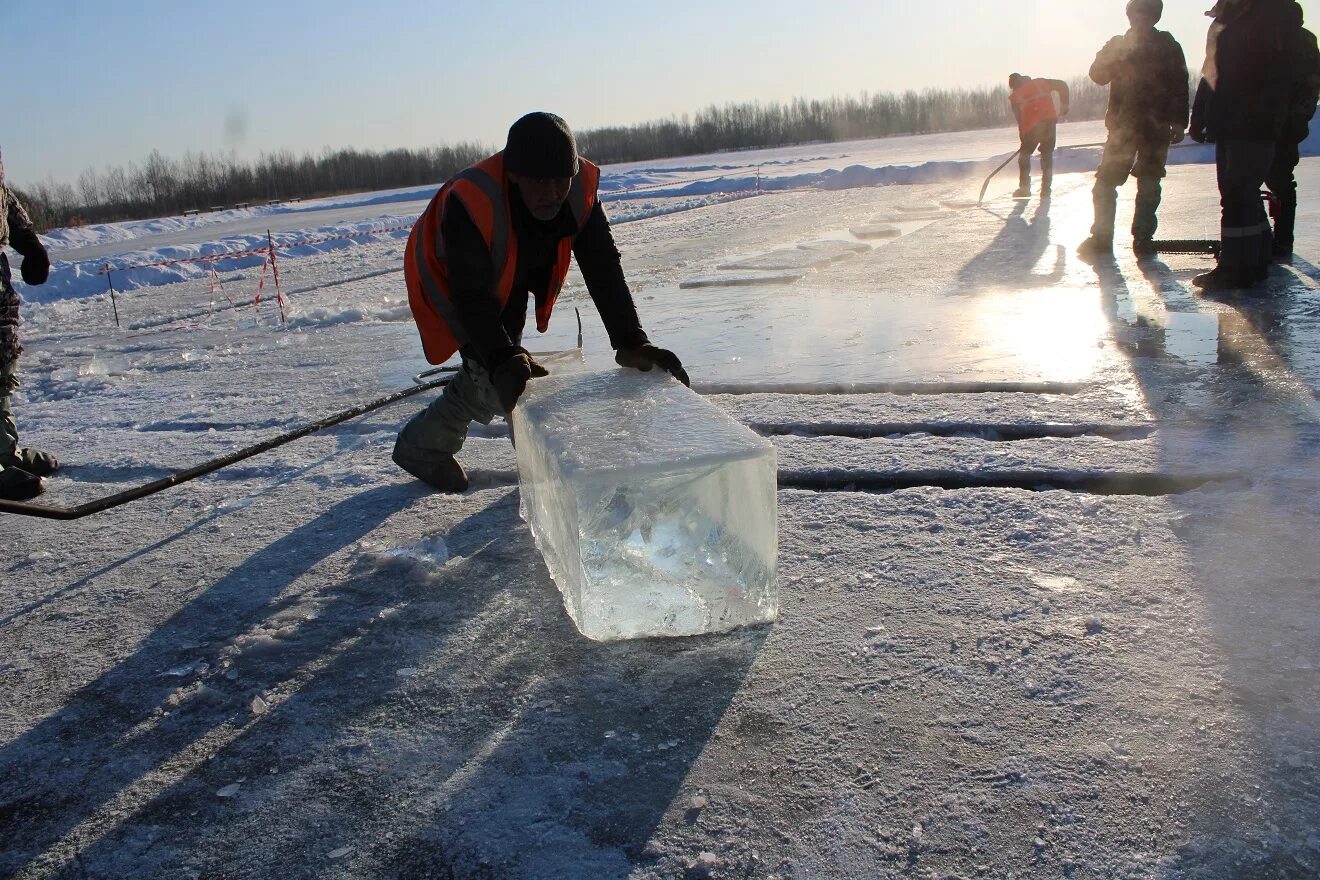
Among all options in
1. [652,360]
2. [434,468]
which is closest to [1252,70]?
[652,360]

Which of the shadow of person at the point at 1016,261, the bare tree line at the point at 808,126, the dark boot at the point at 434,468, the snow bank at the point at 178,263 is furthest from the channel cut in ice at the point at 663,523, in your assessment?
the bare tree line at the point at 808,126

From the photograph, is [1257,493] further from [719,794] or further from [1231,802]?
[719,794]

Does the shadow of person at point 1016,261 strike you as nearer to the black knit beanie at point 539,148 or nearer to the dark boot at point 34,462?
the black knit beanie at point 539,148

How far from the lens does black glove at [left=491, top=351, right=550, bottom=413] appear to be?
2637 millimetres

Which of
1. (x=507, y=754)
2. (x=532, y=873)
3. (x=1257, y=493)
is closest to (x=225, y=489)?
(x=507, y=754)

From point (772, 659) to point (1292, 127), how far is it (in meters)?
5.97

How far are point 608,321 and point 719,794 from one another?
179 centimetres

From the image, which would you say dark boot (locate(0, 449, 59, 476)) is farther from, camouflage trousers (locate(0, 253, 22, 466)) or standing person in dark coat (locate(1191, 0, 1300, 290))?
standing person in dark coat (locate(1191, 0, 1300, 290))

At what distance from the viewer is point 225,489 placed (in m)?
3.48

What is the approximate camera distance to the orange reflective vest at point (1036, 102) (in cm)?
1287

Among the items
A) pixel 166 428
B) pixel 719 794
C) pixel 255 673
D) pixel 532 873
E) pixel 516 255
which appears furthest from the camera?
pixel 166 428

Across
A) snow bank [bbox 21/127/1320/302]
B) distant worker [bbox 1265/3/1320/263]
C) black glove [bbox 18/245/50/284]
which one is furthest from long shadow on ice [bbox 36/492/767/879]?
snow bank [bbox 21/127/1320/302]

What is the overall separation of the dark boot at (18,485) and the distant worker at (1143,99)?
6.66 metres

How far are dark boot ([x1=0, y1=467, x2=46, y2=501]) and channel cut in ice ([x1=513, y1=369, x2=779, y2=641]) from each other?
8.20ft
